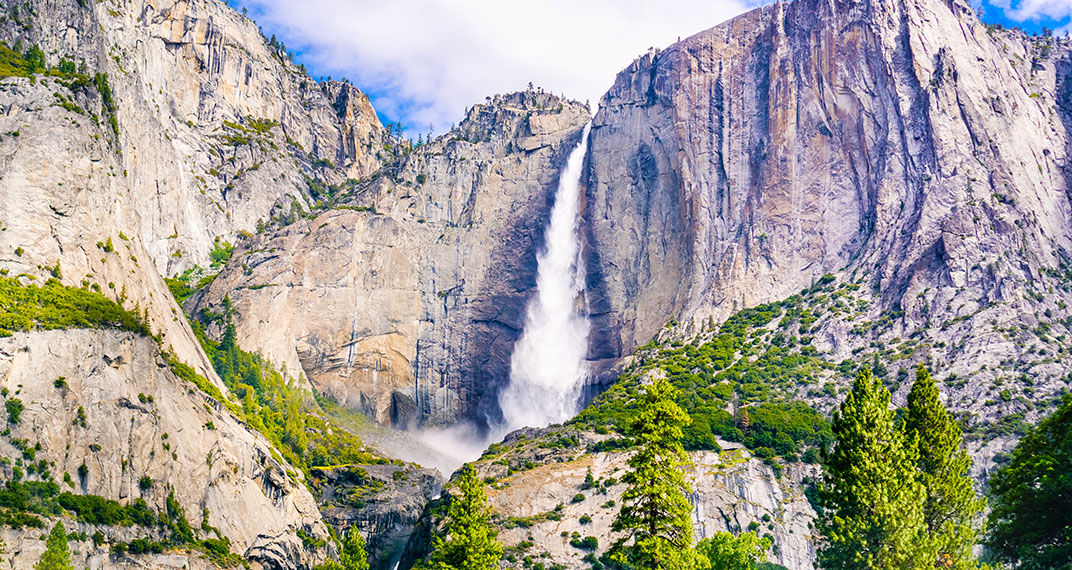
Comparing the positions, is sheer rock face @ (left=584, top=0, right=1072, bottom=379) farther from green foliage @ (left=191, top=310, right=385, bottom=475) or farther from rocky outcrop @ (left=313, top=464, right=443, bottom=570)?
green foliage @ (left=191, top=310, right=385, bottom=475)

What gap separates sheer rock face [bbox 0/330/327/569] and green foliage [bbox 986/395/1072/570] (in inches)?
2399

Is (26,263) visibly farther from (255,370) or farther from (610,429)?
(610,429)

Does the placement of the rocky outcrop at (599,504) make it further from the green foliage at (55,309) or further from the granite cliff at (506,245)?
the green foliage at (55,309)

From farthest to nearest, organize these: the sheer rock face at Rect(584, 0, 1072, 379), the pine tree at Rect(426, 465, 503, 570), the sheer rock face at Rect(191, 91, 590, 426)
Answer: the sheer rock face at Rect(191, 91, 590, 426)
the sheer rock face at Rect(584, 0, 1072, 379)
the pine tree at Rect(426, 465, 503, 570)

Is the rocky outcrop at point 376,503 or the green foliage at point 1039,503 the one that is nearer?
the green foliage at point 1039,503

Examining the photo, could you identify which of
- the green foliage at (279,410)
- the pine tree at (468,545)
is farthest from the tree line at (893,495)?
the green foliage at (279,410)

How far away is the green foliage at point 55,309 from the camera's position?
264 feet

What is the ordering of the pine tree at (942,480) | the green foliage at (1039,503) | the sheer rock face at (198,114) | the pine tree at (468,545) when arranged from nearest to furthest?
the pine tree at (942,480) → the green foliage at (1039,503) → the pine tree at (468,545) → the sheer rock face at (198,114)

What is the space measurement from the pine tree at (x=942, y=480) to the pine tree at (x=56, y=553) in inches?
2108

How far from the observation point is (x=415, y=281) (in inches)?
5861

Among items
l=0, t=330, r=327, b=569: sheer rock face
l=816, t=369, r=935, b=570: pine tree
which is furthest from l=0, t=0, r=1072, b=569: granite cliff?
l=816, t=369, r=935, b=570: pine tree

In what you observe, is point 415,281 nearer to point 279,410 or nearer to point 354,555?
point 279,410

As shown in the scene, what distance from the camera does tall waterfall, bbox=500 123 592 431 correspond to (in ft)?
459

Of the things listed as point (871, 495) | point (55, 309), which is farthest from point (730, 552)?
point (55, 309)
